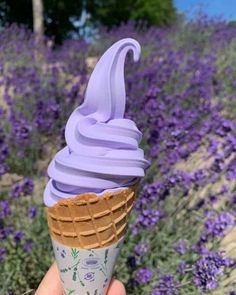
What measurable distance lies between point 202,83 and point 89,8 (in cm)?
1574

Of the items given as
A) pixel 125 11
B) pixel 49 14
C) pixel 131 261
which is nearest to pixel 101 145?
pixel 131 261

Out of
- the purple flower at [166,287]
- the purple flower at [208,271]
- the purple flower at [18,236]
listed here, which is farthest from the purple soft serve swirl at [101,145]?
the purple flower at [18,236]

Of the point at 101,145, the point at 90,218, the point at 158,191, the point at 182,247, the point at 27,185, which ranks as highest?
the point at 101,145

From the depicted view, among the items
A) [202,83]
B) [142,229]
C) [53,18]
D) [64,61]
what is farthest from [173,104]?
[53,18]

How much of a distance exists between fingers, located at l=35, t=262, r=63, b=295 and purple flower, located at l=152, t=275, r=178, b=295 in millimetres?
552

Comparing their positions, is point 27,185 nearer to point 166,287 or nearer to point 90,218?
point 166,287

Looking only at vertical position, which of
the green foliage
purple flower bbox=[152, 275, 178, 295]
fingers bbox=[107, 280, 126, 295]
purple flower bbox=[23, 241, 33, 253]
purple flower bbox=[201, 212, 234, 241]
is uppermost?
fingers bbox=[107, 280, 126, 295]

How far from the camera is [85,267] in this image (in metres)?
1.53

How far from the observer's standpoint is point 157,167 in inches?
133

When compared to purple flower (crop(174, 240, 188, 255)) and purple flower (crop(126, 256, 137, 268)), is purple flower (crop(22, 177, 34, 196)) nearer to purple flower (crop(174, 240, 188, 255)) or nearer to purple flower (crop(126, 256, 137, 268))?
purple flower (crop(126, 256, 137, 268))

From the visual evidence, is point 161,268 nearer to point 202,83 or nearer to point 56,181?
point 56,181

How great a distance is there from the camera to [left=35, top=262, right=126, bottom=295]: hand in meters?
1.66

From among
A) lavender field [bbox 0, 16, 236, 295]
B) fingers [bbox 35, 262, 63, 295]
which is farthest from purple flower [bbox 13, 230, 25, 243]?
fingers [bbox 35, 262, 63, 295]

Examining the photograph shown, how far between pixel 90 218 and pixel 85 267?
0.49 feet
